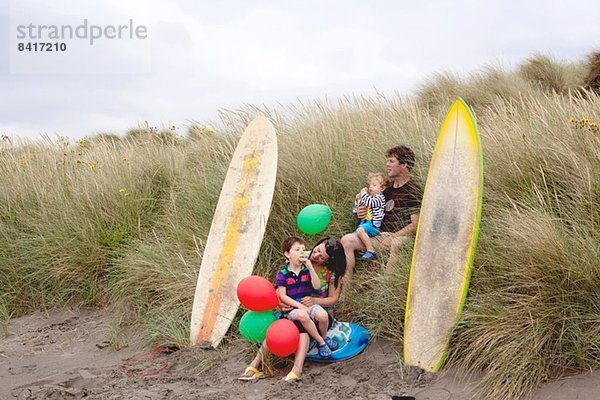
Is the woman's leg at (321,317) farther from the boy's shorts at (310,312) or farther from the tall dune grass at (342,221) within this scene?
the tall dune grass at (342,221)

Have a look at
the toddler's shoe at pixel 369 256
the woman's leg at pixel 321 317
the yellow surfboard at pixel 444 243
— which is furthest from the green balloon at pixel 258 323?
the yellow surfboard at pixel 444 243

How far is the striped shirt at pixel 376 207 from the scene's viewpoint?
5148 millimetres

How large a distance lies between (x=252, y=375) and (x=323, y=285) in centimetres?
76

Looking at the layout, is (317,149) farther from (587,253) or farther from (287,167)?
(587,253)

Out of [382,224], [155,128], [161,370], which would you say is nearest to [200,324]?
[161,370]

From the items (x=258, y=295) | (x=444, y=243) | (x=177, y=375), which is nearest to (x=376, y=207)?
(x=444, y=243)

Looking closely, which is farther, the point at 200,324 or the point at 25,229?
the point at 25,229

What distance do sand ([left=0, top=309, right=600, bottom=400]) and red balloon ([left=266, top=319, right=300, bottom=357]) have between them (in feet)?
0.68

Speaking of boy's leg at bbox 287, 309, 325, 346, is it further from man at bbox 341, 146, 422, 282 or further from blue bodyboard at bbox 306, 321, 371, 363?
man at bbox 341, 146, 422, 282

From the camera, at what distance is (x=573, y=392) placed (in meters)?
3.56

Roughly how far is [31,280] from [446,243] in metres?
4.34

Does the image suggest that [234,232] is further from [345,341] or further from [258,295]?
[345,341]

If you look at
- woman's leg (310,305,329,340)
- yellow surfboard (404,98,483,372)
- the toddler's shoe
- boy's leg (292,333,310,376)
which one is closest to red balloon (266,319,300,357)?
boy's leg (292,333,310,376)

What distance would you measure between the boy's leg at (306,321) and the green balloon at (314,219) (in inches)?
33.7
